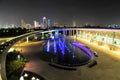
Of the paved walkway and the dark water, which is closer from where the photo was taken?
the paved walkway

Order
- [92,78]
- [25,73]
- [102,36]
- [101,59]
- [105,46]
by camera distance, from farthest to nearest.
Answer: [102,36]
[105,46]
[101,59]
[25,73]
[92,78]

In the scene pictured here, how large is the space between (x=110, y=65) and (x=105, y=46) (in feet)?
37.9

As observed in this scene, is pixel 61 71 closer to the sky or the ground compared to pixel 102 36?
closer to the ground

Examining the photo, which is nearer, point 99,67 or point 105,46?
point 99,67

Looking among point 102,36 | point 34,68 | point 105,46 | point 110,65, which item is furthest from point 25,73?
point 102,36

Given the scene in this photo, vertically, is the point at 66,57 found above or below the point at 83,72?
below

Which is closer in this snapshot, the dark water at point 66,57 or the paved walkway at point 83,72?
the paved walkway at point 83,72

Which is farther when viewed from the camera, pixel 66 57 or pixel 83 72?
pixel 66 57

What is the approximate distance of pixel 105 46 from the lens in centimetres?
2702

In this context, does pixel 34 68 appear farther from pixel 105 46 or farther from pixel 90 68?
pixel 105 46

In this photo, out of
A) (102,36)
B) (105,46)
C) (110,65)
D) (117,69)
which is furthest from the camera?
(102,36)

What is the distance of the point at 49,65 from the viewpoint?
1642 centimetres

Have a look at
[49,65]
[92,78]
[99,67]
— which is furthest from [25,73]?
[99,67]

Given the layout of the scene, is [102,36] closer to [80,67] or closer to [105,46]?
[105,46]
